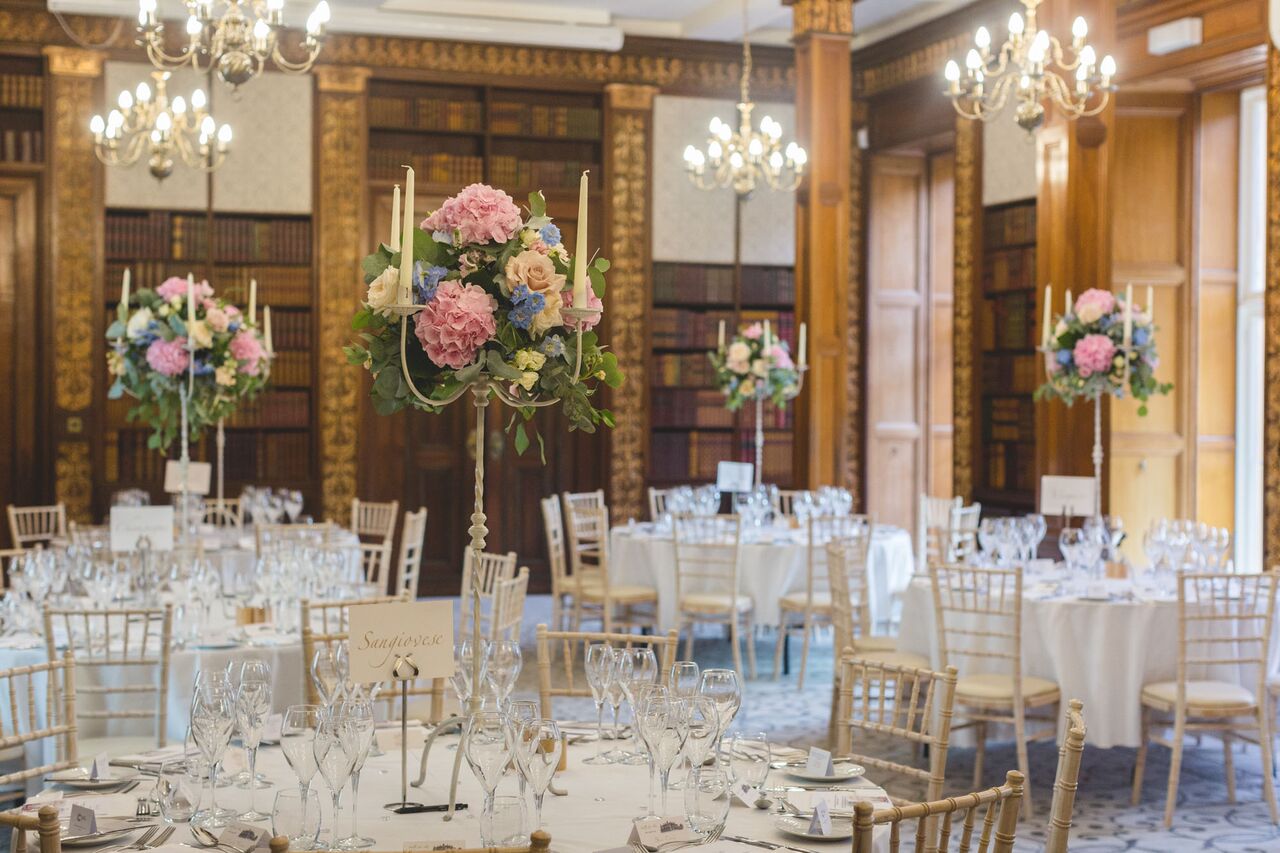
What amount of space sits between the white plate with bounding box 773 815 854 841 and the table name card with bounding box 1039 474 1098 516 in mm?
4171

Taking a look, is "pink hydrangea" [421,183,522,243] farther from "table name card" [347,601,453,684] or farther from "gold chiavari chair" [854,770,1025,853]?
"gold chiavari chair" [854,770,1025,853]

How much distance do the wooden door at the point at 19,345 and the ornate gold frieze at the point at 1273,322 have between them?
826 centimetres

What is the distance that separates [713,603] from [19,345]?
5745 mm

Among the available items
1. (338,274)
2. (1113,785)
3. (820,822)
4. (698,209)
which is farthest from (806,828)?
(698,209)

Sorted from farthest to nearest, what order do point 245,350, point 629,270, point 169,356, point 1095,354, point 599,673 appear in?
point 629,270 < point 1095,354 < point 245,350 < point 169,356 < point 599,673

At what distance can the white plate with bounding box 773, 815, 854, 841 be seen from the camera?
2606 millimetres

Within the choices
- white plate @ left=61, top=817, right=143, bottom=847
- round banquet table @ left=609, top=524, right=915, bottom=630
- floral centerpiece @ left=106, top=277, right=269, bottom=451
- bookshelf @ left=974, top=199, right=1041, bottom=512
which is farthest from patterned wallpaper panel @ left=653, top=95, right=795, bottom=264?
white plate @ left=61, top=817, right=143, bottom=847

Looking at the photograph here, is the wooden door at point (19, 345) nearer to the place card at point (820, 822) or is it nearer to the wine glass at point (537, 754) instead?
the wine glass at point (537, 754)

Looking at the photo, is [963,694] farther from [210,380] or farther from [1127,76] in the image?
[1127,76]

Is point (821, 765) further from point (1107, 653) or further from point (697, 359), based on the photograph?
point (697, 359)

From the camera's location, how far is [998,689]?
5.68m

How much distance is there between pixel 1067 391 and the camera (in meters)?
6.87

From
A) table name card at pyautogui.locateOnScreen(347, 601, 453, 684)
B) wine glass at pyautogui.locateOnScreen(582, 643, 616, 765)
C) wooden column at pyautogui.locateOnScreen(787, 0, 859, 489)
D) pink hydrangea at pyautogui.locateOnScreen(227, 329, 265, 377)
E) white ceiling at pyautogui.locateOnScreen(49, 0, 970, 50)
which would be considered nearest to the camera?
table name card at pyautogui.locateOnScreen(347, 601, 453, 684)

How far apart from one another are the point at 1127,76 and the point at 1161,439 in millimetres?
2415
